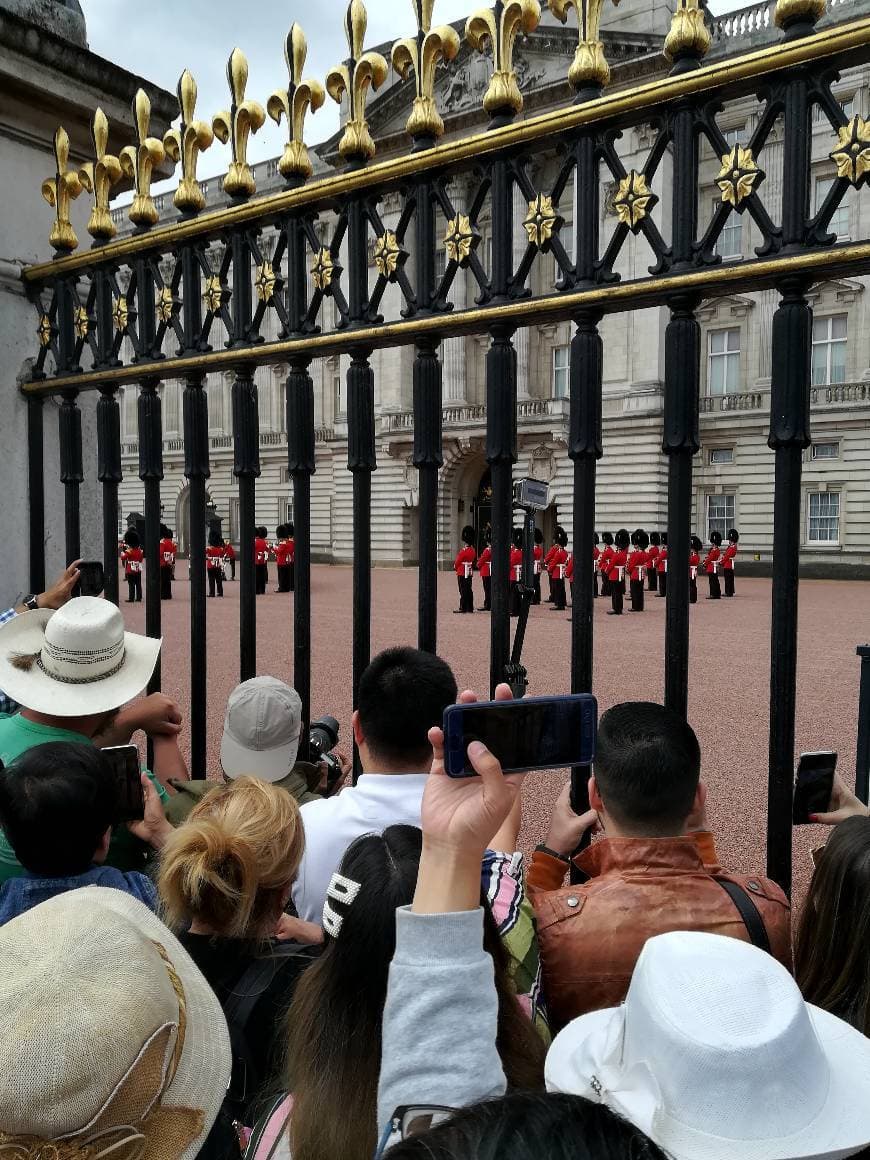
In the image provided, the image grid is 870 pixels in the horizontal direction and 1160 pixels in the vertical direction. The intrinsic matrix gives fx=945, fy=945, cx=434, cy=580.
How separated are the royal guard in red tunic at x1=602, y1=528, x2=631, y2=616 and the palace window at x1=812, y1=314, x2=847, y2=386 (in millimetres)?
8108

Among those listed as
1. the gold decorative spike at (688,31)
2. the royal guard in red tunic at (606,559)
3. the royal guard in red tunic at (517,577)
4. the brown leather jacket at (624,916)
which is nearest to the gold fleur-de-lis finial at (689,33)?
the gold decorative spike at (688,31)

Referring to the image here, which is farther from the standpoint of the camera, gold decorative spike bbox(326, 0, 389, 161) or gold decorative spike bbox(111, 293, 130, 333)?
gold decorative spike bbox(111, 293, 130, 333)

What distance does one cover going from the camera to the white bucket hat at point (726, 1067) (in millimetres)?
876

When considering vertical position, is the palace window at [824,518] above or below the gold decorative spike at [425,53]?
below

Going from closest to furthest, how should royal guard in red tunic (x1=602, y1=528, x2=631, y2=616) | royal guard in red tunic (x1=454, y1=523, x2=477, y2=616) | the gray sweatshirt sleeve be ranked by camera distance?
the gray sweatshirt sleeve, royal guard in red tunic (x1=454, y1=523, x2=477, y2=616), royal guard in red tunic (x1=602, y1=528, x2=631, y2=616)

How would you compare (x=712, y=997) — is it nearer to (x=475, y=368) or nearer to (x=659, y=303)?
(x=659, y=303)

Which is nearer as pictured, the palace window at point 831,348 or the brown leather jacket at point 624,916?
the brown leather jacket at point 624,916

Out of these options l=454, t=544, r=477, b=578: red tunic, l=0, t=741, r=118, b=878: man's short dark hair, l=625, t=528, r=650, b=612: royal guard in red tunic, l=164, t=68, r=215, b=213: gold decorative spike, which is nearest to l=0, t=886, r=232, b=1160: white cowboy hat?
l=0, t=741, r=118, b=878: man's short dark hair

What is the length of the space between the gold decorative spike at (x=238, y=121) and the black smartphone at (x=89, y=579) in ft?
4.06

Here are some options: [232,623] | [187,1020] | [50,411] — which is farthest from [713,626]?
[187,1020]

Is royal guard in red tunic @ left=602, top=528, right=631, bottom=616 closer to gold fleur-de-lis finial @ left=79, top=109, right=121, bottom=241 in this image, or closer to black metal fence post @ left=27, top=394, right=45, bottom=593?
black metal fence post @ left=27, top=394, right=45, bottom=593

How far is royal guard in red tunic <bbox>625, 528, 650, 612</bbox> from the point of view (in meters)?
17.2

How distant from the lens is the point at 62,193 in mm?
2947

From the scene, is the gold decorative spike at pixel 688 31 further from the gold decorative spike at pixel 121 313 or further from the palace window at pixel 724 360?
the palace window at pixel 724 360
